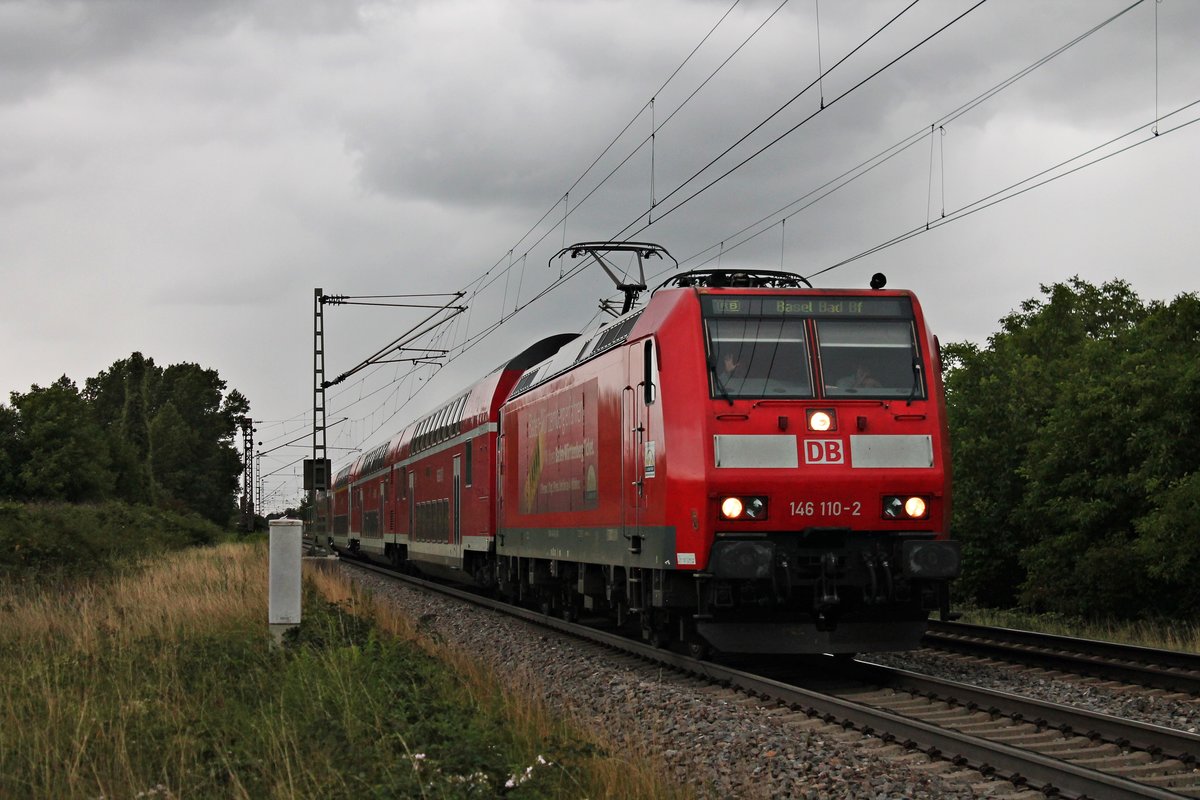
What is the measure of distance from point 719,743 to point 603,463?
564 centimetres

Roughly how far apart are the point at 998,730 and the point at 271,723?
16.4 feet

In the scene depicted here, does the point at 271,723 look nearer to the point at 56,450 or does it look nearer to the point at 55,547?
the point at 55,547

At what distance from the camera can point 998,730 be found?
29.4 ft

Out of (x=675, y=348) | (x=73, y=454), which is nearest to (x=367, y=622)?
(x=675, y=348)

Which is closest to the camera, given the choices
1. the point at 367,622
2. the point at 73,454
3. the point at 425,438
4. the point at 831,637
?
the point at 831,637

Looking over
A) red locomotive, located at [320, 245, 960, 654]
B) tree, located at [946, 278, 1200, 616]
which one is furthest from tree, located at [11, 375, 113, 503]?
red locomotive, located at [320, 245, 960, 654]

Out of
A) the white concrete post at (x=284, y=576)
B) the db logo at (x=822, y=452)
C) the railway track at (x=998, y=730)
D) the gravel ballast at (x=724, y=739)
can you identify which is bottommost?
the gravel ballast at (x=724, y=739)

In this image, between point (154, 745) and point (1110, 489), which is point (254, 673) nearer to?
point (154, 745)

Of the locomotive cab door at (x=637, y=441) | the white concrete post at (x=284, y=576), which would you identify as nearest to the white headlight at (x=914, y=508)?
the locomotive cab door at (x=637, y=441)

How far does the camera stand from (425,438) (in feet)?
97.6

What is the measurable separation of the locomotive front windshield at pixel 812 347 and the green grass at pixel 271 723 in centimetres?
362

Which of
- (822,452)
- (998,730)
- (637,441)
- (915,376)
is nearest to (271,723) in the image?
(998,730)

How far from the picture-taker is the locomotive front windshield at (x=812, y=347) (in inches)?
462

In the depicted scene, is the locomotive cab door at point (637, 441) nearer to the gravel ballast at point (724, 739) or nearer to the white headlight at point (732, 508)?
the white headlight at point (732, 508)
